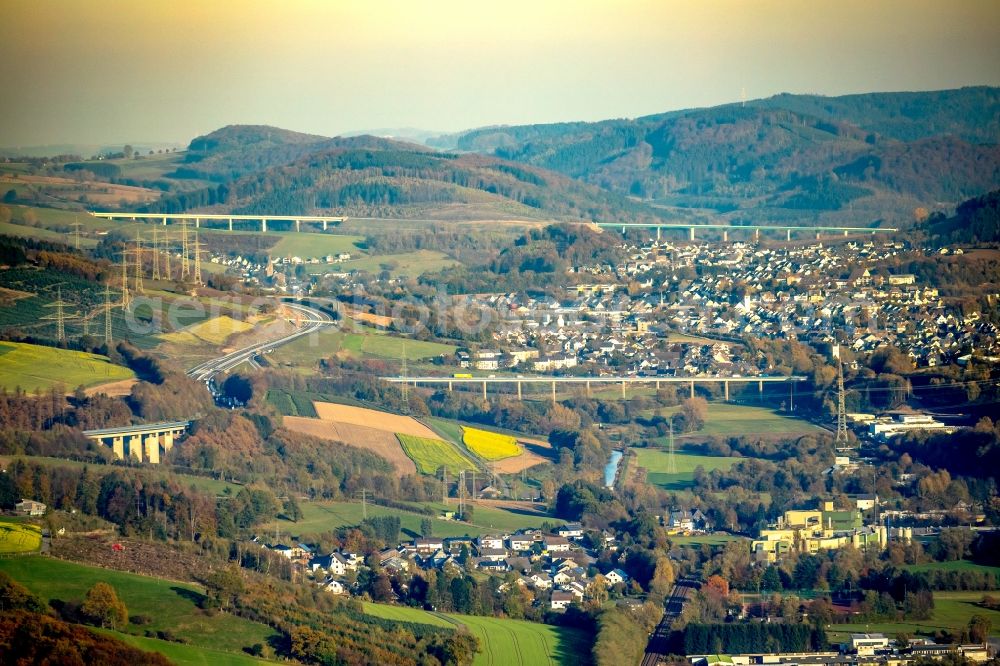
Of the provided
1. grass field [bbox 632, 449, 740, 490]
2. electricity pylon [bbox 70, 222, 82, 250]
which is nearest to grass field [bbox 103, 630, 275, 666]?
grass field [bbox 632, 449, 740, 490]

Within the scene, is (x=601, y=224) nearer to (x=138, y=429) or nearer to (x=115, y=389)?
(x=115, y=389)

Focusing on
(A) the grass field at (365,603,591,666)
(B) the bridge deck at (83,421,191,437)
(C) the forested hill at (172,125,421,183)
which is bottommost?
(A) the grass field at (365,603,591,666)

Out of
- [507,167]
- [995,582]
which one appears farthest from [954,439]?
[507,167]

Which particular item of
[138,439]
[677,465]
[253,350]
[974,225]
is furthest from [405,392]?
[974,225]

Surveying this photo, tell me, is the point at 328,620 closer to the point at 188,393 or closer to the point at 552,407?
the point at 188,393

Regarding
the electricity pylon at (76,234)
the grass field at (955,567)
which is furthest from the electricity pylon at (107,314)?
the grass field at (955,567)

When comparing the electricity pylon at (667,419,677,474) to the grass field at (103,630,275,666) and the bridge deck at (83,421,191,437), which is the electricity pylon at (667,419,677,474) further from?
the grass field at (103,630,275,666)
